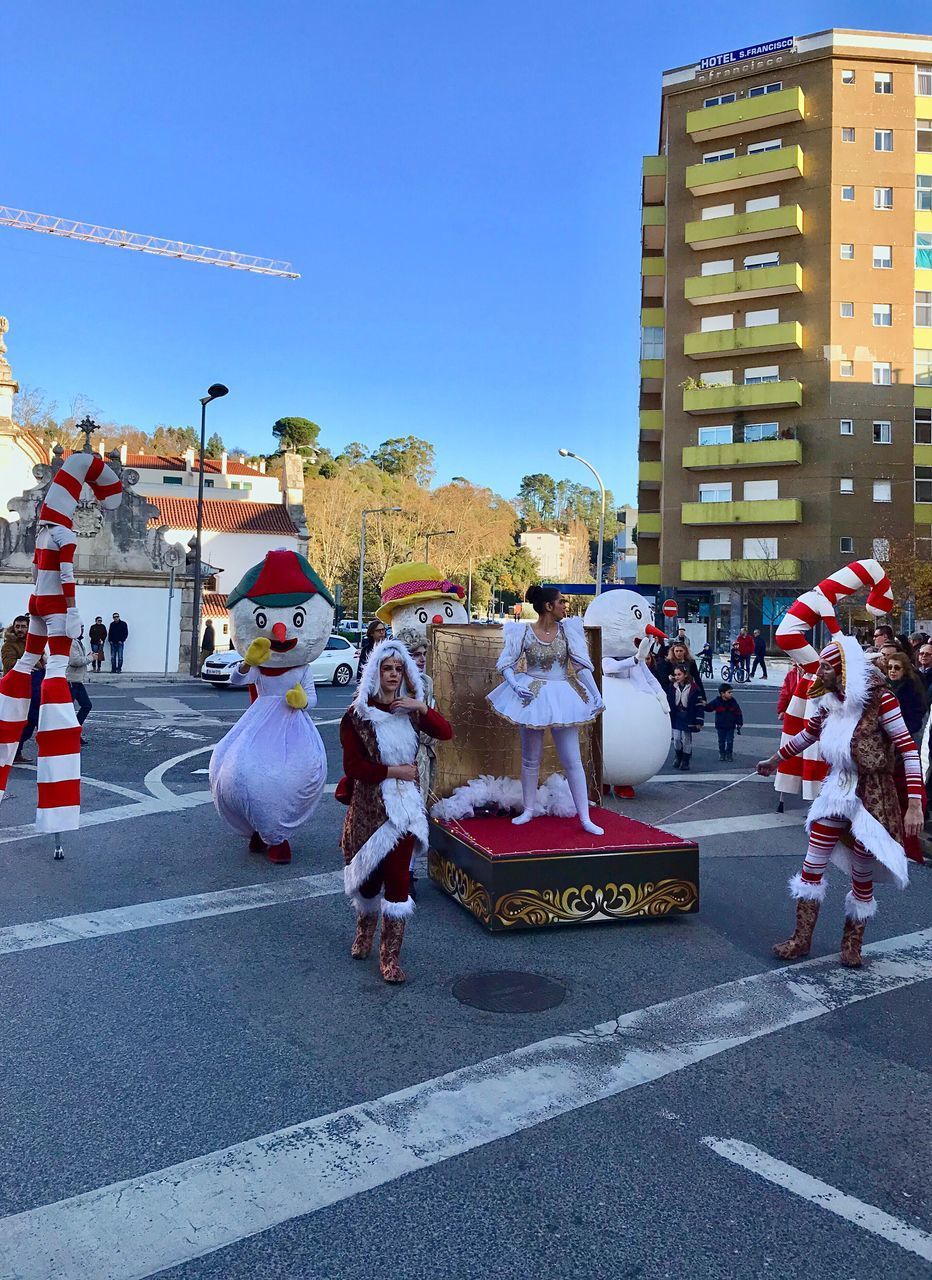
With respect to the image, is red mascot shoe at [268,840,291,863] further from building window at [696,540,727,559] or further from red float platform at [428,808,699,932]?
building window at [696,540,727,559]

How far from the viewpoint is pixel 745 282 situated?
148 feet

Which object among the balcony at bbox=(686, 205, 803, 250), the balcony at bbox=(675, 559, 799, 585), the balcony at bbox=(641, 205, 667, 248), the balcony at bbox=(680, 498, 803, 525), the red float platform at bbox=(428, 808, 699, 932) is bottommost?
the red float platform at bbox=(428, 808, 699, 932)

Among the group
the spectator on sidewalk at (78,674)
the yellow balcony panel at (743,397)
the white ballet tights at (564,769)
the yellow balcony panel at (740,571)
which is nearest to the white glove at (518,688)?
the white ballet tights at (564,769)

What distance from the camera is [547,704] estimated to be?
6.75 metres

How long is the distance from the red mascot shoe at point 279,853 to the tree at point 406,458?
3353 inches

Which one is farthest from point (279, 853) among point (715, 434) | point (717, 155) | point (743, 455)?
point (717, 155)

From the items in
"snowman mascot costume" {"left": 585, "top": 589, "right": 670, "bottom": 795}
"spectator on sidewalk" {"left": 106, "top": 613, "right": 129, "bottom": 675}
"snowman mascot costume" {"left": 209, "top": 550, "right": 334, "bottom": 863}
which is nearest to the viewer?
"snowman mascot costume" {"left": 209, "top": 550, "right": 334, "bottom": 863}

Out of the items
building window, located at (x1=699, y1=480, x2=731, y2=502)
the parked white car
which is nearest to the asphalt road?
the parked white car

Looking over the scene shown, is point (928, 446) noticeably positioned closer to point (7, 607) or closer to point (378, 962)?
point (7, 607)

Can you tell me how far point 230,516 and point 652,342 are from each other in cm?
2409

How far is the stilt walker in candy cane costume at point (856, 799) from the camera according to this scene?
17.6ft

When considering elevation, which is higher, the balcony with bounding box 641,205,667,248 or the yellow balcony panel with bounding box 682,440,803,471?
the balcony with bounding box 641,205,667,248

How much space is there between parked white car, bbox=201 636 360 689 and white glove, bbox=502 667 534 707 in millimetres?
17384

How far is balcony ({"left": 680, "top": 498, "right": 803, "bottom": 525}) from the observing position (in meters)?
44.1
